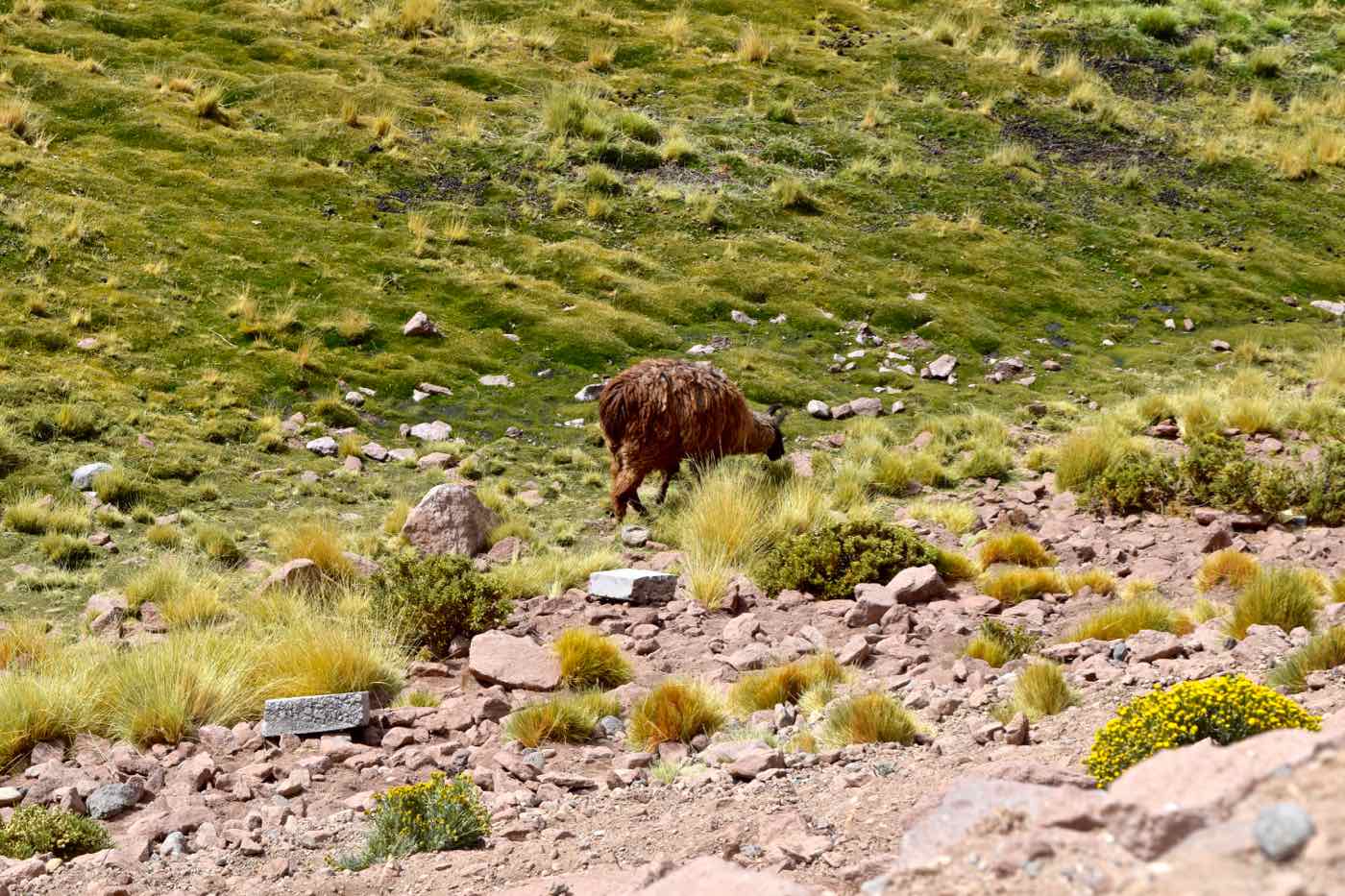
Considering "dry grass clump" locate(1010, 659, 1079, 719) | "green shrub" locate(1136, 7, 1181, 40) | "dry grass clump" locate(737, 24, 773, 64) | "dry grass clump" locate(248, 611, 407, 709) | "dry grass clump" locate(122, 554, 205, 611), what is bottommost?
"dry grass clump" locate(122, 554, 205, 611)

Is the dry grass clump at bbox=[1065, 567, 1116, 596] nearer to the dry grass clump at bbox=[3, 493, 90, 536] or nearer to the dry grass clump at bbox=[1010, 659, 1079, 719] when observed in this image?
the dry grass clump at bbox=[1010, 659, 1079, 719]

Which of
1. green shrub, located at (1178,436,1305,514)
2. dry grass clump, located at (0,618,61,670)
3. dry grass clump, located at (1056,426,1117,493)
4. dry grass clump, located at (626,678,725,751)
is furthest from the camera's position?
dry grass clump, located at (1056,426,1117,493)

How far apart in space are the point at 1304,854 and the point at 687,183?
2320 centimetres

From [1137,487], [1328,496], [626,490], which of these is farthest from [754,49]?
[1328,496]

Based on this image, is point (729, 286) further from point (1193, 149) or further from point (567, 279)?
point (1193, 149)

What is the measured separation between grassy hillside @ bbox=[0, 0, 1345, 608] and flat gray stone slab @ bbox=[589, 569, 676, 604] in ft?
9.37

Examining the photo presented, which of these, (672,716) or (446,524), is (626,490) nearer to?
(446,524)

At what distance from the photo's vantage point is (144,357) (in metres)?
17.0

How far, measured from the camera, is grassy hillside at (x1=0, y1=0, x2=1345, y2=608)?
1648 centimetres

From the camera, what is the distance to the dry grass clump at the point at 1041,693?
6866mm

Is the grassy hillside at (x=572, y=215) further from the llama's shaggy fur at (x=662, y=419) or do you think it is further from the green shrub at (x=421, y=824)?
the green shrub at (x=421, y=824)

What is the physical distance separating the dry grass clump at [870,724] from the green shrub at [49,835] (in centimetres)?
401

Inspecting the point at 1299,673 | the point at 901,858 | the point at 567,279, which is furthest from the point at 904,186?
the point at 901,858

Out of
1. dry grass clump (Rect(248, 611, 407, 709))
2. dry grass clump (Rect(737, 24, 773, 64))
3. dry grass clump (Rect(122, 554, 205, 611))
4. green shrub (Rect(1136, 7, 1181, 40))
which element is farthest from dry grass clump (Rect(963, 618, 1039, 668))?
green shrub (Rect(1136, 7, 1181, 40))
